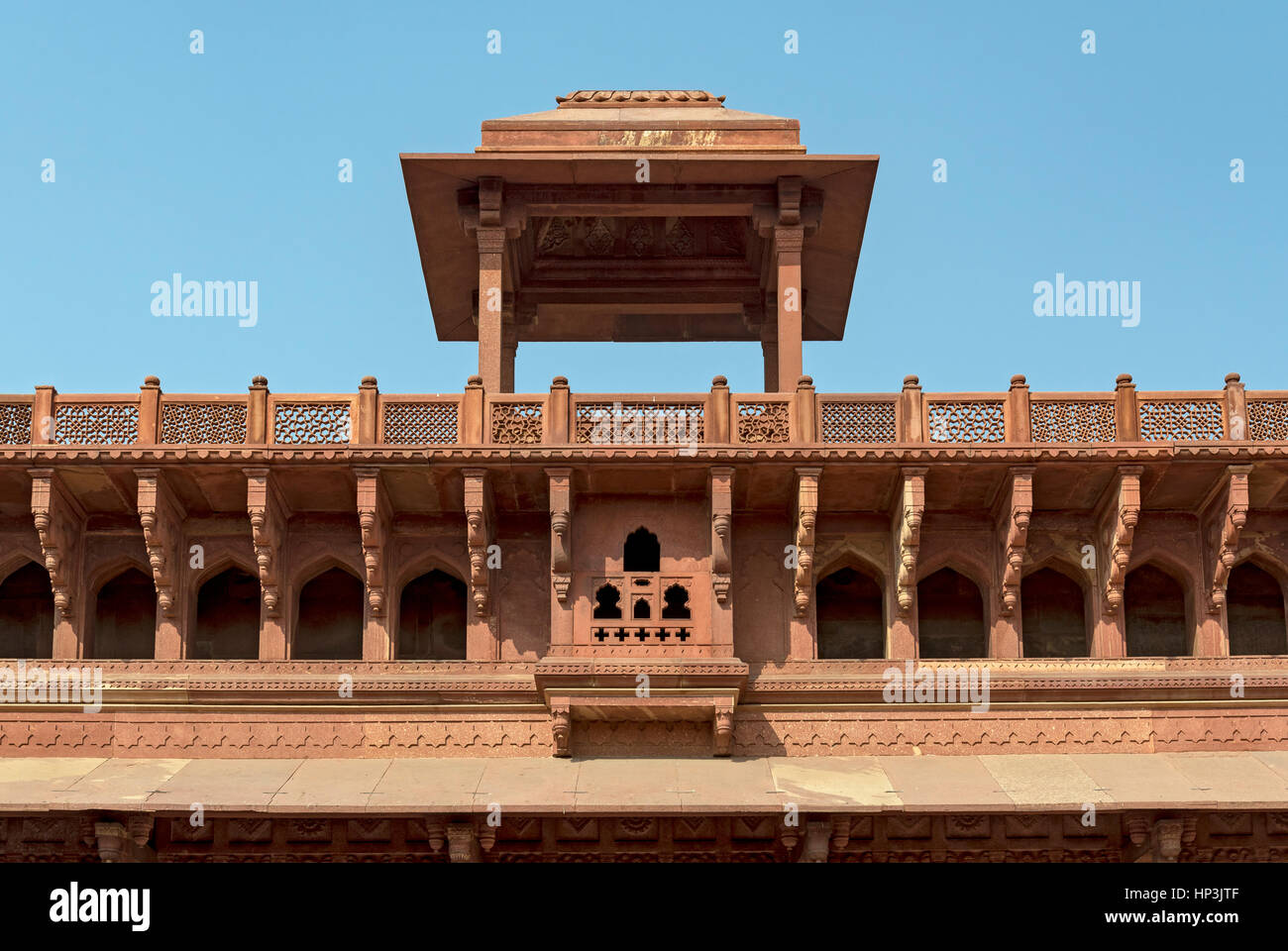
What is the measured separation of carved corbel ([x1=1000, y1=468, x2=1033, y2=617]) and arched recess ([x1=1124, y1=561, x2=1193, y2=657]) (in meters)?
1.30

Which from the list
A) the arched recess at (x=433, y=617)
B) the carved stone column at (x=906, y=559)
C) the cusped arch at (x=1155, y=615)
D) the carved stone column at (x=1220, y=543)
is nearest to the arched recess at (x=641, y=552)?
the arched recess at (x=433, y=617)

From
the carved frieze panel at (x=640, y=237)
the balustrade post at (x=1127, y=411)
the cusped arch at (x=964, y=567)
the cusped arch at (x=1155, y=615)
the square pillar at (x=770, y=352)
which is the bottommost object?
the cusped arch at (x=1155, y=615)

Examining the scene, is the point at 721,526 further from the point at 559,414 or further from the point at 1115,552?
the point at 1115,552

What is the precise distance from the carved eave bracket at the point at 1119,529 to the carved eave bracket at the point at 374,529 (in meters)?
6.79

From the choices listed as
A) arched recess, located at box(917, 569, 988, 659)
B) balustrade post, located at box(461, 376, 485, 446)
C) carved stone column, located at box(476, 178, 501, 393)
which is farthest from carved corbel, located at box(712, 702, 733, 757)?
carved stone column, located at box(476, 178, 501, 393)

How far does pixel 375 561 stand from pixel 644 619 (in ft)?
8.47

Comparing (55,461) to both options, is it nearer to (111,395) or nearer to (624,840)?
(111,395)

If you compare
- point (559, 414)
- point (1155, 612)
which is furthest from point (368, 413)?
point (1155, 612)

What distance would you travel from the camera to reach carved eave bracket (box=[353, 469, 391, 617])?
22.1m

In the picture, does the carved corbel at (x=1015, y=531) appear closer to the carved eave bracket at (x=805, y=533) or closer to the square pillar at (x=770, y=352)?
the carved eave bracket at (x=805, y=533)

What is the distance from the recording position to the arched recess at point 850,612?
22953mm

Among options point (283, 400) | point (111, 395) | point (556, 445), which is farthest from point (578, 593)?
point (111, 395)

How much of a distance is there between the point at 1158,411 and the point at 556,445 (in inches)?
222

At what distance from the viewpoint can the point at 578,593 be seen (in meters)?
22.1
